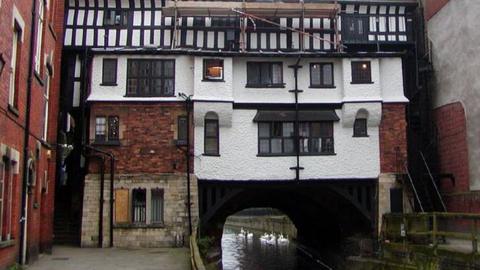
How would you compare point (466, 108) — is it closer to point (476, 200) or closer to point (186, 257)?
point (476, 200)

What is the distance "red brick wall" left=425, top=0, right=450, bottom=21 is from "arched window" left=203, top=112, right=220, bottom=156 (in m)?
10.9

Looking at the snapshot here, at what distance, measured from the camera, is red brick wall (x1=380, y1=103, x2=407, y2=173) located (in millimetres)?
23094

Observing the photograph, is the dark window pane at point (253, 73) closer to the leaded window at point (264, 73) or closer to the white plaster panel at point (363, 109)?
the leaded window at point (264, 73)

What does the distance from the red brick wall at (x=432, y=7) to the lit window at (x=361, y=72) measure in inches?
180

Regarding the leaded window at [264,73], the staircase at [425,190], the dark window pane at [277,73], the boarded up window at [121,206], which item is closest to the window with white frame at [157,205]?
the boarded up window at [121,206]

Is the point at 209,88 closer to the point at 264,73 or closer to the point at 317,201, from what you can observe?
the point at 264,73

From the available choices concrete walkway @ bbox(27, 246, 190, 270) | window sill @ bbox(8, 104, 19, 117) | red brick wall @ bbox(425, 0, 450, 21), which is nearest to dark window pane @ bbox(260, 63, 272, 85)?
concrete walkway @ bbox(27, 246, 190, 270)

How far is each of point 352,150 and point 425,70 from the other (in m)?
5.59

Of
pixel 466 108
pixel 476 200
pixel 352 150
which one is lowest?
pixel 476 200

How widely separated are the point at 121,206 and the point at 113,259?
525cm

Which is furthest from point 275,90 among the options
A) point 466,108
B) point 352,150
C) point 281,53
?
point 466,108

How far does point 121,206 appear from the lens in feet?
71.6

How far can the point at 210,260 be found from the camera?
19078 mm

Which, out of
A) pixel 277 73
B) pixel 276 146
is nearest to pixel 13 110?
pixel 276 146
